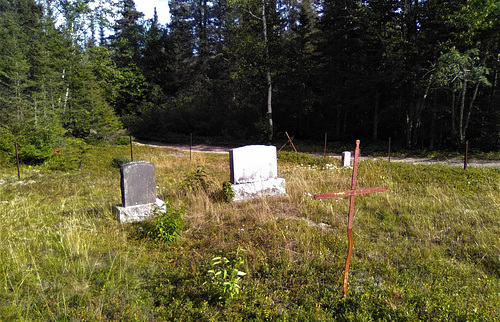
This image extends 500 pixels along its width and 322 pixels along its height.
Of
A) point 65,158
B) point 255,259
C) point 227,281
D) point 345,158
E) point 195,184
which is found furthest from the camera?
point 65,158

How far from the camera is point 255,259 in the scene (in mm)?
4430

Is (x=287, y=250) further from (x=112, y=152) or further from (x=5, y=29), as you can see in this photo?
(x=5, y=29)

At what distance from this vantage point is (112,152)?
55.9 ft

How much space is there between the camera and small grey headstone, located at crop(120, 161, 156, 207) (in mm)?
6285

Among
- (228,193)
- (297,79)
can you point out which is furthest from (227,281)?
(297,79)

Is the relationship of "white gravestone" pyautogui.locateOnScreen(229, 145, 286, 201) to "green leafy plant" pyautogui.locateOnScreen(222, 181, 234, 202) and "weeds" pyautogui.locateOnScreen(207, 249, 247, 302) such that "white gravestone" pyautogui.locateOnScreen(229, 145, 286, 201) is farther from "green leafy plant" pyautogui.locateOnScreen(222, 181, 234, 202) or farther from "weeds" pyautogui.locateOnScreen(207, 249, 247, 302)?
"weeds" pyautogui.locateOnScreen(207, 249, 247, 302)

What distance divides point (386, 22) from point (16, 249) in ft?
64.3

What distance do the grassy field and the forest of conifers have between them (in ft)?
31.1

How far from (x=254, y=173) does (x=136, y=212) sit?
288 cm

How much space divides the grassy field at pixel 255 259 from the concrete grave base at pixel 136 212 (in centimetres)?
24

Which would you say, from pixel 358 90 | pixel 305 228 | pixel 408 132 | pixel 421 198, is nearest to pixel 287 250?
pixel 305 228

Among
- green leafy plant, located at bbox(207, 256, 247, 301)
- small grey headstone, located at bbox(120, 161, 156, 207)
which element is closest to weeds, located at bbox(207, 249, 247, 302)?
green leafy plant, located at bbox(207, 256, 247, 301)

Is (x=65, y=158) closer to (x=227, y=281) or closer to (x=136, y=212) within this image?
(x=136, y=212)

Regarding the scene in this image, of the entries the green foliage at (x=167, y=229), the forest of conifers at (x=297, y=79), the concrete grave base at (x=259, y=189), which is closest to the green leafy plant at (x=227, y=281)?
the green foliage at (x=167, y=229)
